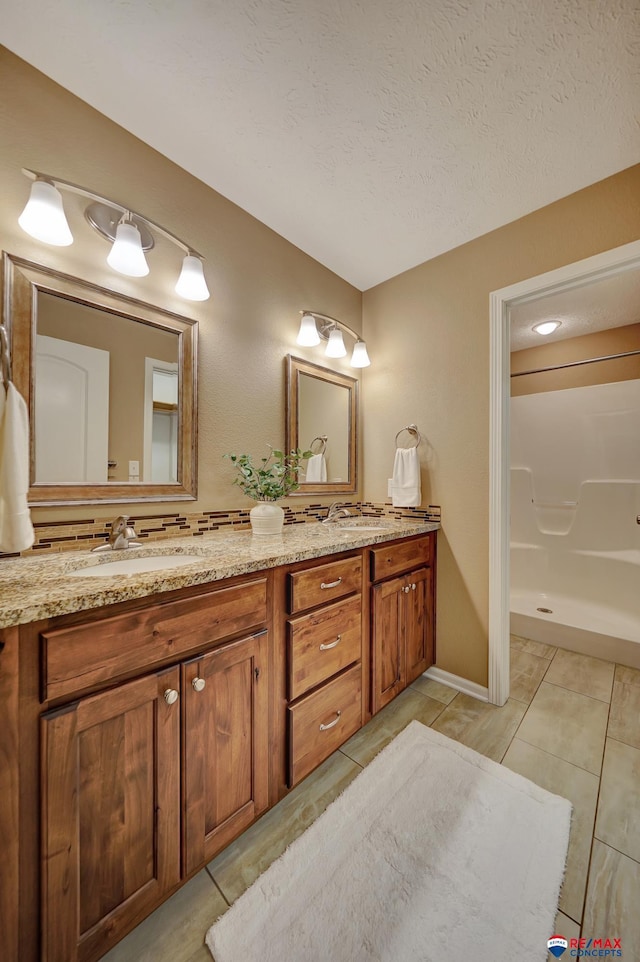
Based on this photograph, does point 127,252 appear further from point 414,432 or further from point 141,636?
point 414,432

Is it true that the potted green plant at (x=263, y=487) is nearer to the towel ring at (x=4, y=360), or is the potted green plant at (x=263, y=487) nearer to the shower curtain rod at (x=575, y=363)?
the towel ring at (x=4, y=360)

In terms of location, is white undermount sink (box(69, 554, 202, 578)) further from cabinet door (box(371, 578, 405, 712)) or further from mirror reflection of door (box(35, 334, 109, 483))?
cabinet door (box(371, 578, 405, 712))

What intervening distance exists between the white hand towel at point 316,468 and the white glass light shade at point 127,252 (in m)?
1.18

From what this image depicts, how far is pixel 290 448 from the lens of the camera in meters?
1.96

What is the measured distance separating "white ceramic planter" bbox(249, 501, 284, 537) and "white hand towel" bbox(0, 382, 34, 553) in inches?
33.1

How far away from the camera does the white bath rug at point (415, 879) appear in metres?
0.86

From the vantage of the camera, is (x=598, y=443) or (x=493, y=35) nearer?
(x=493, y=35)

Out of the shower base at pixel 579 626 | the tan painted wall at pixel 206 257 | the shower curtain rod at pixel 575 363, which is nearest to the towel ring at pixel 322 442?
the tan painted wall at pixel 206 257

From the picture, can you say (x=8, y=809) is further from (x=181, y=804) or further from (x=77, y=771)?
(x=181, y=804)

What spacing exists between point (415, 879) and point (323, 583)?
85cm

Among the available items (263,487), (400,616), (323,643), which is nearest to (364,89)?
(263,487)

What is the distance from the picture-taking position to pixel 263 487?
5.35 feet

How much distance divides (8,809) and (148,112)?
2066 millimetres

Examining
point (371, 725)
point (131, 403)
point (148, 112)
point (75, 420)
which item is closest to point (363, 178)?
point (148, 112)
